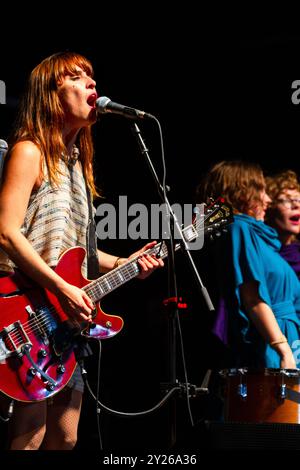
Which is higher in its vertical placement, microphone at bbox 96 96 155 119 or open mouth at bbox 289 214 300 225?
microphone at bbox 96 96 155 119

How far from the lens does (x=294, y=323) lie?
4059mm

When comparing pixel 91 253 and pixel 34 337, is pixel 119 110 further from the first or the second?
pixel 34 337

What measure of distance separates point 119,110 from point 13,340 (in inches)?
37.0

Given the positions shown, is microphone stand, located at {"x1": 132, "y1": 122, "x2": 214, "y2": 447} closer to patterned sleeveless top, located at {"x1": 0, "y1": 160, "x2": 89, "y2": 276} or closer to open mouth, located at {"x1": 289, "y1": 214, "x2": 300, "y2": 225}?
patterned sleeveless top, located at {"x1": 0, "y1": 160, "x2": 89, "y2": 276}

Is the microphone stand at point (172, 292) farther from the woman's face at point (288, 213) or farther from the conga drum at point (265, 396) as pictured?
the woman's face at point (288, 213)

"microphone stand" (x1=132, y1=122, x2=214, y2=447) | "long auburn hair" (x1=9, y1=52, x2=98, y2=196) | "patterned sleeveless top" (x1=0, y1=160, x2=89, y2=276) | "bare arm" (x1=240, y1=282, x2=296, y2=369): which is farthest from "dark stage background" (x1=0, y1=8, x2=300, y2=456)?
"microphone stand" (x1=132, y1=122, x2=214, y2=447)

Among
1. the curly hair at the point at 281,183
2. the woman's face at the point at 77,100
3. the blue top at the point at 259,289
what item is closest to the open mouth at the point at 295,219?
the curly hair at the point at 281,183

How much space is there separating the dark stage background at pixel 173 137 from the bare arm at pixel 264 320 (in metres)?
0.90

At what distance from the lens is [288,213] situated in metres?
4.68

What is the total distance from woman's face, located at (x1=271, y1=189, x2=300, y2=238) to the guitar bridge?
97.0 inches

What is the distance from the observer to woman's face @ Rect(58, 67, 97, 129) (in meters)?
2.95

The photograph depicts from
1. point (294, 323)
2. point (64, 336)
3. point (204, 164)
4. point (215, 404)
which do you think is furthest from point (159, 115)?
point (64, 336)

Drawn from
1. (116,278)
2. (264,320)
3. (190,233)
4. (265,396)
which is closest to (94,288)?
(116,278)

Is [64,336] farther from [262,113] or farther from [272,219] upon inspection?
[262,113]
